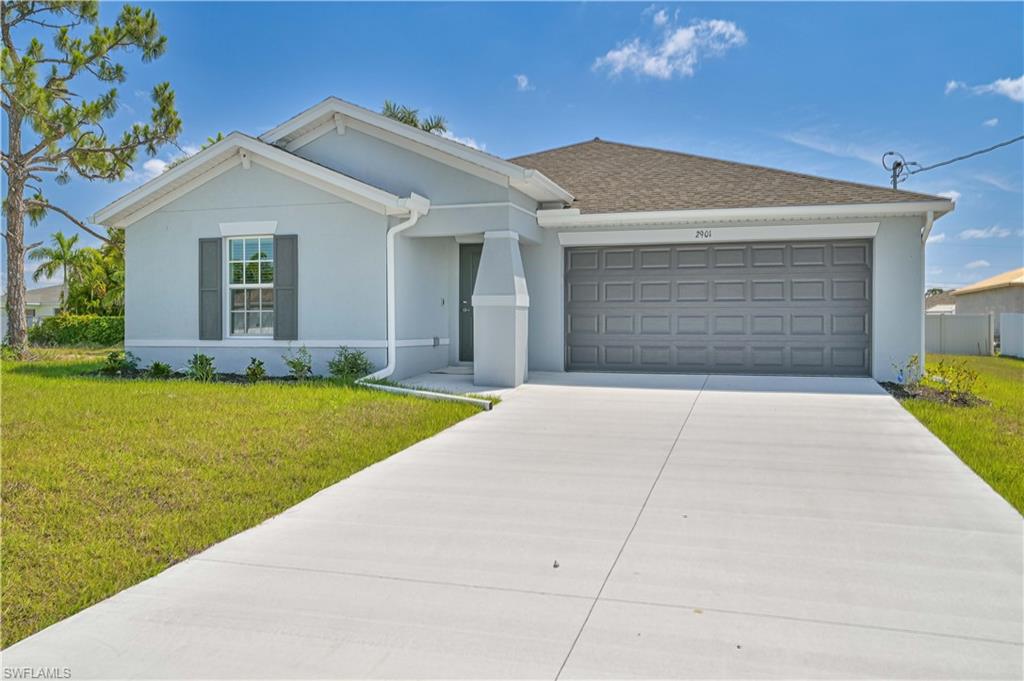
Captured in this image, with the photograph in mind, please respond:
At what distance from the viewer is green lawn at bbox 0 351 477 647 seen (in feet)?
14.4

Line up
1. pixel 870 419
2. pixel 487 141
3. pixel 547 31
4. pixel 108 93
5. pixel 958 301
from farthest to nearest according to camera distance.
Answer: pixel 958 301
pixel 487 141
pixel 108 93
pixel 547 31
pixel 870 419

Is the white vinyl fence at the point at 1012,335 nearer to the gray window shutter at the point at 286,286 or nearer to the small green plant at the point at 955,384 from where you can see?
the small green plant at the point at 955,384

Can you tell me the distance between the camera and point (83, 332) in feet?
85.3

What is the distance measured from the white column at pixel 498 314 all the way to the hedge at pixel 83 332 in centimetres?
1913

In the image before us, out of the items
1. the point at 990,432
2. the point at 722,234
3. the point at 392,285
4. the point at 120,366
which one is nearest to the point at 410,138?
the point at 392,285

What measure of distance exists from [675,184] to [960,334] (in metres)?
13.6

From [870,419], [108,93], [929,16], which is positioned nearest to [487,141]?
[108,93]

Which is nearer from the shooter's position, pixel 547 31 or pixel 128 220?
pixel 128 220

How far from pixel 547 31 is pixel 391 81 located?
28.9 ft

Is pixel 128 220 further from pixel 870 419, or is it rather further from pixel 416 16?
pixel 870 419

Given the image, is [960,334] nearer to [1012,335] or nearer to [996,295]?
[1012,335]

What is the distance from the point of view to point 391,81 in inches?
882

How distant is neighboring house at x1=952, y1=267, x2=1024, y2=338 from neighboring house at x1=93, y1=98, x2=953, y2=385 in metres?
15.9

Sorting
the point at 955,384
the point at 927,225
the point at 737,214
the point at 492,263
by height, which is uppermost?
the point at 737,214
